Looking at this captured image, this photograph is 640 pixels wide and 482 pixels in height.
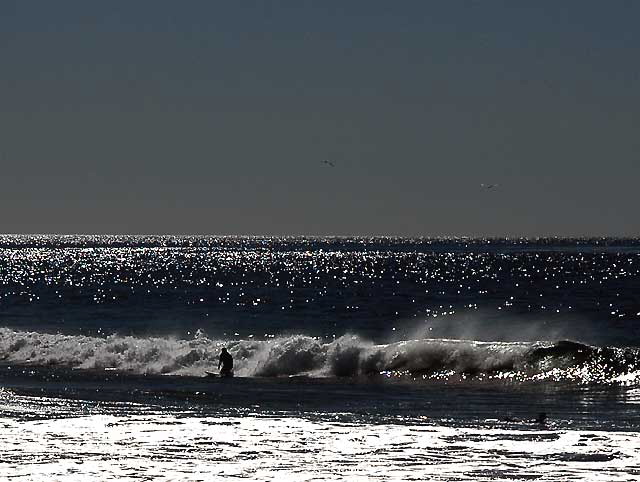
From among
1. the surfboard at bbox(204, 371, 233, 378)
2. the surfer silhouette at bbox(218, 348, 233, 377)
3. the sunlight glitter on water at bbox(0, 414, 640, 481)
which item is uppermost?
the surfer silhouette at bbox(218, 348, 233, 377)

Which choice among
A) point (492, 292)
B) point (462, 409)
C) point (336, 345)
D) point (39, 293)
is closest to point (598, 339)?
point (336, 345)

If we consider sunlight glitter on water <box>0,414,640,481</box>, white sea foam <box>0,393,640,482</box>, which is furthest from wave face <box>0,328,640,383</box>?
sunlight glitter on water <box>0,414,640,481</box>

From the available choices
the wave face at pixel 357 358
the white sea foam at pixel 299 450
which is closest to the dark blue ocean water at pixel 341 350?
the wave face at pixel 357 358

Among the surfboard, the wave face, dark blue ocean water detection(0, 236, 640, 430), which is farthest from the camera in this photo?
the surfboard

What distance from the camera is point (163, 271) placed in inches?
6540

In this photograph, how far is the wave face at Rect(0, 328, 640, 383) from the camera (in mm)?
40594

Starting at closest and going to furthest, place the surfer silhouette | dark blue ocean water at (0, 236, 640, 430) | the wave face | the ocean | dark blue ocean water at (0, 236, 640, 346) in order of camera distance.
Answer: the ocean → dark blue ocean water at (0, 236, 640, 430) → the wave face → the surfer silhouette → dark blue ocean water at (0, 236, 640, 346)

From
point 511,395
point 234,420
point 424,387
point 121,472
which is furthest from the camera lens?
point 424,387

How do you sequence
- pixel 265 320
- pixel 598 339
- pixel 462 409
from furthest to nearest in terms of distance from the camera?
1. pixel 265 320
2. pixel 598 339
3. pixel 462 409

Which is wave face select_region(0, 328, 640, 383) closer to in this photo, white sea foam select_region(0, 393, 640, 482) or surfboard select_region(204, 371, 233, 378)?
surfboard select_region(204, 371, 233, 378)

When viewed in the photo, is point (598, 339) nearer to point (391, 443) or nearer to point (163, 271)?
point (391, 443)

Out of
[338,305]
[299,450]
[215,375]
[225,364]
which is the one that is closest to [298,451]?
[299,450]

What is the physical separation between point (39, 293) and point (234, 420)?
8173 centimetres

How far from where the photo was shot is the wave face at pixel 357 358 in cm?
4059
